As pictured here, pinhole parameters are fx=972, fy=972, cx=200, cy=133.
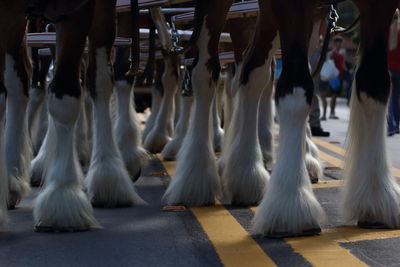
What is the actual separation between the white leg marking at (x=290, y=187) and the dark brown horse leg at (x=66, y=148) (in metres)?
1.01

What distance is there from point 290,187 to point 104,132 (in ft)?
6.46

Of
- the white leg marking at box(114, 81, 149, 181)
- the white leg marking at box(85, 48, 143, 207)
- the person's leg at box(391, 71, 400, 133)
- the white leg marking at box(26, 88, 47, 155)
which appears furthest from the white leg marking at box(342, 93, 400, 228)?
the person's leg at box(391, 71, 400, 133)

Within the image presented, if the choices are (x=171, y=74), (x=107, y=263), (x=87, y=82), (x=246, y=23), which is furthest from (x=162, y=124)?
(x=107, y=263)

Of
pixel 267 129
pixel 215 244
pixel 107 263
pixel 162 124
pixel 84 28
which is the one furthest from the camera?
pixel 162 124

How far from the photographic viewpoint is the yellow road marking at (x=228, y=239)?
4.44m

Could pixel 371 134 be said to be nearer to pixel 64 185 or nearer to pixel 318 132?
pixel 64 185

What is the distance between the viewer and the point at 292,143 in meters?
4.89

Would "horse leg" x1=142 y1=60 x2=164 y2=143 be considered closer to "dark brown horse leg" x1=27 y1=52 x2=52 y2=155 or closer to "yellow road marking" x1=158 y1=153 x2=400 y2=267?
"dark brown horse leg" x1=27 y1=52 x2=52 y2=155

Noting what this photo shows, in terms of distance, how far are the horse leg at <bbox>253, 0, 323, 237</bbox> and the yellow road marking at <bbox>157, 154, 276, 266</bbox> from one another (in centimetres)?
15

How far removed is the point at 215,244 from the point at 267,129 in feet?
10.5

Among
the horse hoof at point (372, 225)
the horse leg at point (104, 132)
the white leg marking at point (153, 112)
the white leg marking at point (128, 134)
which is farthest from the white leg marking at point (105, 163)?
the white leg marking at point (153, 112)

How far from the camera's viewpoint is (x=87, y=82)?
6621mm

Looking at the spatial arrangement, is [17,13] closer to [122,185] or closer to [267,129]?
[122,185]

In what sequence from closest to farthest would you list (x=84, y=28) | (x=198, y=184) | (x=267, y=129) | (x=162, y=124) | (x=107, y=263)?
(x=107, y=263), (x=84, y=28), (x=198, y=184), (x=267, y=129), (x=162, y=124)
